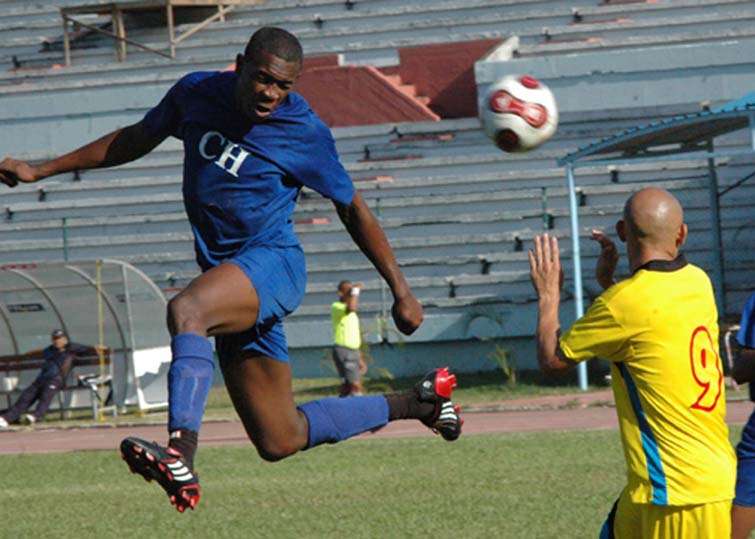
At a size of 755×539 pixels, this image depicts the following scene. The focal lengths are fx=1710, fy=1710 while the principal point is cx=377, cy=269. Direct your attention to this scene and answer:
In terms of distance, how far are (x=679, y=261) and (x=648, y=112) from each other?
803 inches

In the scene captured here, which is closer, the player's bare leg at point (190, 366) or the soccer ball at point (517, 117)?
the player's bare leg at point (190, 366)

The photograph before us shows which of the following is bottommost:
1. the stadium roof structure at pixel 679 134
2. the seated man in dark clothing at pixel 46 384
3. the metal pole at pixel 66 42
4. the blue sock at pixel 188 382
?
the seated man in dark clothing at pixel 46 384

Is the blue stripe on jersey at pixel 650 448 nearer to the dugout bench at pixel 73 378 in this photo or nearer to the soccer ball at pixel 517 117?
the soccer ball at pixel 517 117

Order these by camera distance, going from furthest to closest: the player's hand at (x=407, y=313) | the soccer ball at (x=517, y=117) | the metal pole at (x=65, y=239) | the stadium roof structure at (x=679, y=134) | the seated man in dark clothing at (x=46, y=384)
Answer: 1. the metal pole at (x=65, y=239)
2. the seated man in dark clothing at (x=46, y=384)
3. the stadium roof structure at (x=679, y=134)
4. the soccer ball at (x=517, y=117)
5. the player's hand at (x=407, y=313)

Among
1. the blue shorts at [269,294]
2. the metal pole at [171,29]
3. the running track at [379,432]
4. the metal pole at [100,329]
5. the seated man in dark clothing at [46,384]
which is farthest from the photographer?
the metal pole at [171,29]

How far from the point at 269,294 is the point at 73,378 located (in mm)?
16445

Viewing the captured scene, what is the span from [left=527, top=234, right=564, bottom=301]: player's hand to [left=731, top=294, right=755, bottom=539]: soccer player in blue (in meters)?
1.50

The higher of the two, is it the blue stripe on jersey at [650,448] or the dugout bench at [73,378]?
the blue stripe on jersey at [650,448]

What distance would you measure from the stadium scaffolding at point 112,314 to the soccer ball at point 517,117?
35.1 ft

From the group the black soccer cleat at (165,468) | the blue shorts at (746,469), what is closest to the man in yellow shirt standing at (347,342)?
the blue shorts at (746,469)

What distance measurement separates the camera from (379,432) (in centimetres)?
1905

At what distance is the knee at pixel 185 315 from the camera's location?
6.80 m

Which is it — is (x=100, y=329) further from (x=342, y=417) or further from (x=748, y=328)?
(x=748, y=328)

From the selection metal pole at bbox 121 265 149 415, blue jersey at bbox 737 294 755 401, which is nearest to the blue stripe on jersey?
blue jersey at bbox 737 294 755 401
